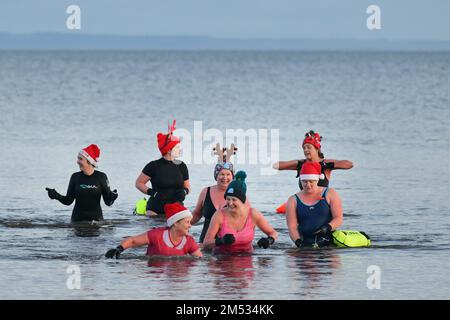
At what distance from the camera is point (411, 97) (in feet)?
246

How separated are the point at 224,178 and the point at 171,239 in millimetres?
1679

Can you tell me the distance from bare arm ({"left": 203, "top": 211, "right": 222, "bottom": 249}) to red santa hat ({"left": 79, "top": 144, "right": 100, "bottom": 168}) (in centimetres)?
385

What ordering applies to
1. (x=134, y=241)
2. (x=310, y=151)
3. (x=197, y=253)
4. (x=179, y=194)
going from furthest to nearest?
1. (x=179, y=194)
2. (x=310, y=151)
3. (x=197, y=253)
4. (x=134, y=241)

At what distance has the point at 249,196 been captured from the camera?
92.4 feet

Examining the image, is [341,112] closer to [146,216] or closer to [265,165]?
[265,165]

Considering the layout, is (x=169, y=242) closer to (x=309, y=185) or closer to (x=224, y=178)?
(x=224, y=178)

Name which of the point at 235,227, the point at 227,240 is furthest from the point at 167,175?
the point at 227,240

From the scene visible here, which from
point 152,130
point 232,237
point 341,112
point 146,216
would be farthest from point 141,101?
point 232,237

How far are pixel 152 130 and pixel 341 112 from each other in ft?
52.3

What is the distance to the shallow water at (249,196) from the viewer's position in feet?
58.3

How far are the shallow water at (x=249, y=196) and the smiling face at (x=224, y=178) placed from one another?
1067 millimetres

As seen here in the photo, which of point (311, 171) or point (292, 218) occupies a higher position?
point (311, 171)

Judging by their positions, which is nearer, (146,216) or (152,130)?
(146,216)
